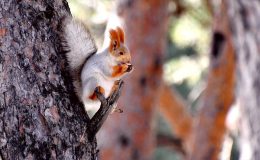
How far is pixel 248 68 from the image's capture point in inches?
117

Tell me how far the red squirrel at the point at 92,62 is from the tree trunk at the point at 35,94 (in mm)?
27

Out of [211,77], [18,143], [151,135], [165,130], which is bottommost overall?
[18,143]

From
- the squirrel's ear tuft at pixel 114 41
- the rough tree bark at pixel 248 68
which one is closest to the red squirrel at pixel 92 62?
the squirrel's ear tuft at pixel 114 41

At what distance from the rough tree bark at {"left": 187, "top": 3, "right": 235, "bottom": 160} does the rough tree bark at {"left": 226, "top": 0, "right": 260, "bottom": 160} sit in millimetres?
1843

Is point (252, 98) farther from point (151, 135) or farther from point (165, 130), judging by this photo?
point (165, 130)

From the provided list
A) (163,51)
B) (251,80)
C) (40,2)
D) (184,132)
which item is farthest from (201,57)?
(40,2)

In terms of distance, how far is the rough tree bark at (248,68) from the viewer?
291 centimetres

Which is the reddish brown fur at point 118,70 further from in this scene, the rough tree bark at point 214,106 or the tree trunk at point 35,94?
the rough tree bark at point 214,106

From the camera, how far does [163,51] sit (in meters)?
5.36

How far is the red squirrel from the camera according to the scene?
1569 millimetres

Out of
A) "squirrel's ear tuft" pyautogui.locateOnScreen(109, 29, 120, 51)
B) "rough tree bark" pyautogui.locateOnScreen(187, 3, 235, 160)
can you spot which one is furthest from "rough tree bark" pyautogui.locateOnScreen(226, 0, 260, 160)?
"rough tree bark" pyautogui.locateOnScreen(187, 3, 235, 160)

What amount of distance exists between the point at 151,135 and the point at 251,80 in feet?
7.49

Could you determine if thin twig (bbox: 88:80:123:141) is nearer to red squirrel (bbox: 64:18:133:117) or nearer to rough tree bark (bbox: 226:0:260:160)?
red squirrel (bbox: 64:18:133:117)

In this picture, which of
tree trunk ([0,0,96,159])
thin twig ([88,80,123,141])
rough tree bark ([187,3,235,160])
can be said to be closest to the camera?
tree trunk ([0,0,96,159])
